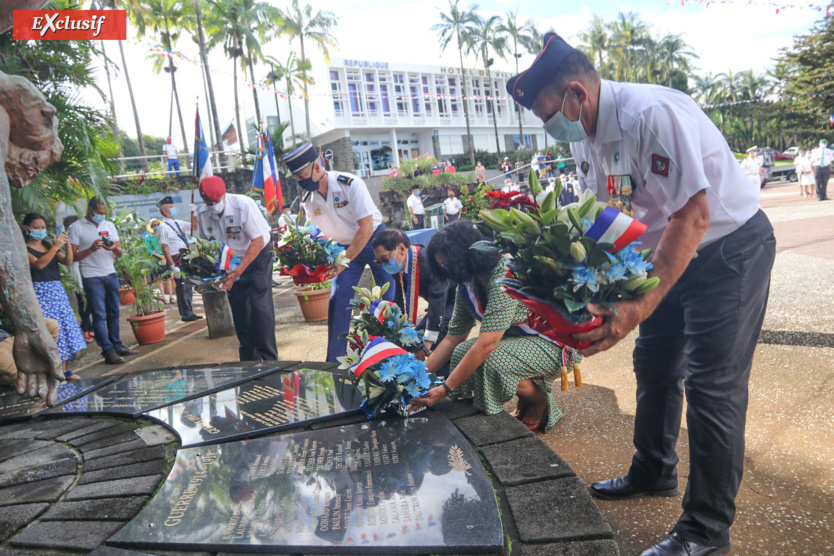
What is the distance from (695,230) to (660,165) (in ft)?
0.81

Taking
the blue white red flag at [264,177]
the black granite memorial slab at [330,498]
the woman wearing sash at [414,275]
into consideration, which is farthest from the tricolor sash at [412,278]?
the blue white red flag at [264,177]

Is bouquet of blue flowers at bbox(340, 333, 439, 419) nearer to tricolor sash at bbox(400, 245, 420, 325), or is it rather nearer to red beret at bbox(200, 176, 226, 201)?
tricolor sash at bbox(400, 245, 420, 325)

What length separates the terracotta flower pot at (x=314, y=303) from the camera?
698 cm

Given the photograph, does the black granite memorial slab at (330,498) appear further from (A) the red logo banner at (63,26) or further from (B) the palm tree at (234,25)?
(B) the palm tree at (234,25)

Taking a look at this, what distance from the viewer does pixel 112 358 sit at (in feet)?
19.5

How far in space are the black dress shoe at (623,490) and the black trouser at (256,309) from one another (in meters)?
3.16

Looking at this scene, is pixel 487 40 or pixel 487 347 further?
pixel 487 40

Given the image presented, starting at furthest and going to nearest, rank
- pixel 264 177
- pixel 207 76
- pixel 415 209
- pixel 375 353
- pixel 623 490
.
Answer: pixel 207 76, pixel 415 209, pixel 264 177, pixel 375 353, pixel 623 490

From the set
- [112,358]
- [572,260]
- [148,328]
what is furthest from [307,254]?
[572,260]

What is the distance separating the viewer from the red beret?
4.73 metres

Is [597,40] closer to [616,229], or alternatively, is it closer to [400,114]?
[400,114]

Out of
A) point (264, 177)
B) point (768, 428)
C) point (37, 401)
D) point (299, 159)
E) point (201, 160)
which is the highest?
point (201, 160)

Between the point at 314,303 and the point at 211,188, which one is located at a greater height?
the point at 211,188

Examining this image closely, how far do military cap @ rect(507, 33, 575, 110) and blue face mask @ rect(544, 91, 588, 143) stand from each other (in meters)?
0.10
